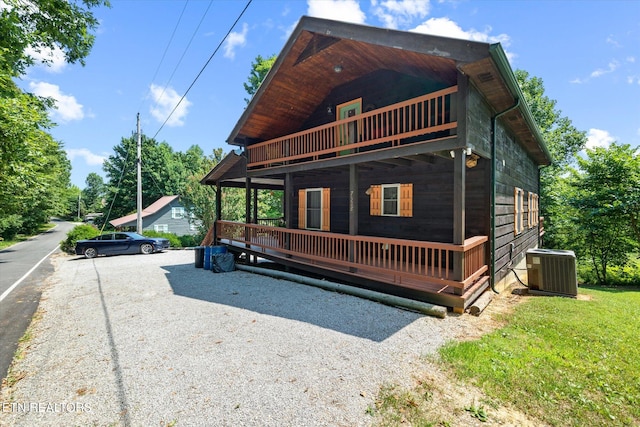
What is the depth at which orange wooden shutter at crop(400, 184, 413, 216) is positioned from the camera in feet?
27.4

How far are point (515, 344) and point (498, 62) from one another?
4.75m

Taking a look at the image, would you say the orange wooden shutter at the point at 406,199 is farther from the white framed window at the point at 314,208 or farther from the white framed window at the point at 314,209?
Result: the white framed window at the point at 314,209

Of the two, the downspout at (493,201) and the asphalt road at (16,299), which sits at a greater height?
the downspout at (493,201)

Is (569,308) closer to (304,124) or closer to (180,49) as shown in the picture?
(304,124)

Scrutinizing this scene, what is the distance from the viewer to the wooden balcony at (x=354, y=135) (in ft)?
21.7

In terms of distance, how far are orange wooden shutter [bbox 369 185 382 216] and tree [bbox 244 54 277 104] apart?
2062 cm

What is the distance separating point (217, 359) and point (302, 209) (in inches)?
311

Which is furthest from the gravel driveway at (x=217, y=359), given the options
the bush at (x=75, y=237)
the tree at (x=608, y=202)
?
the bush at (x=75, y=237)

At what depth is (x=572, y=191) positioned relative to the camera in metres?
13.5

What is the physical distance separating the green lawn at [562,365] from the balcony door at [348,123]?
5.60 m

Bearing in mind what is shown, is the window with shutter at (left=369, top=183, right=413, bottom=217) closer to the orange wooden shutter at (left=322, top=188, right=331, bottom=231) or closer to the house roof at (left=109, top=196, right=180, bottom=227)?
the orange wooden shutter at (left=322, top=188, right=331, bottom=231)

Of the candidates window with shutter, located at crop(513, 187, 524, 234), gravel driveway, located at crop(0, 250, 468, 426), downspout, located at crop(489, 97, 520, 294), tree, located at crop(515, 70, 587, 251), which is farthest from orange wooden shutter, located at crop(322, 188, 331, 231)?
tree, located at crop(515, 70, 587, 251)

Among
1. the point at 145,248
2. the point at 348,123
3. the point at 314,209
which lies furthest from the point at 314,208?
the point at 145,248

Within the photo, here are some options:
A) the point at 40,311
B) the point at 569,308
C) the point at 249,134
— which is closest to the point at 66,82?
the point at 249,134
